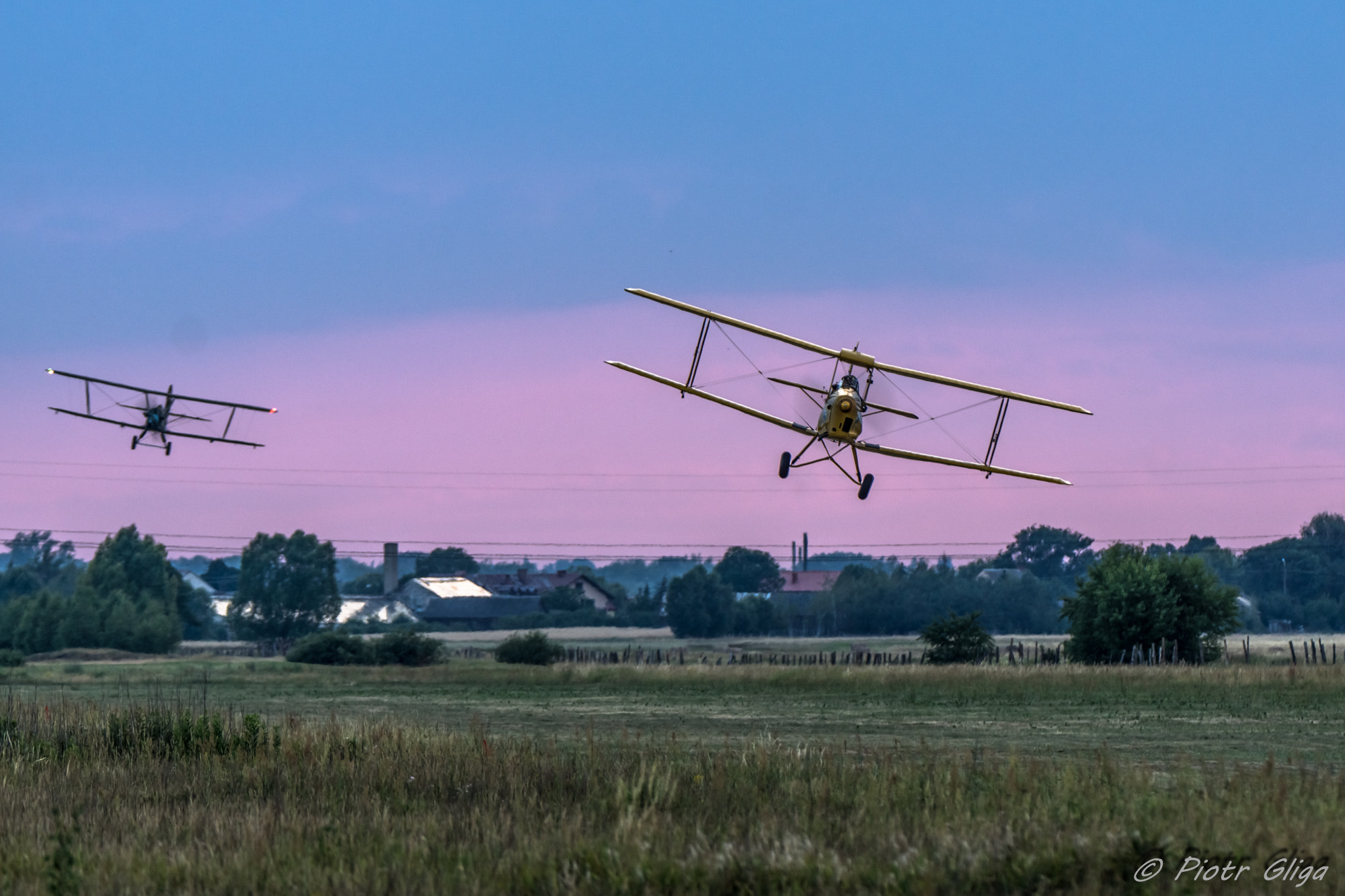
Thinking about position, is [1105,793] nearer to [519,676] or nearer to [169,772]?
[169,772]

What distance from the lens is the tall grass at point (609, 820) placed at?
14086 mm

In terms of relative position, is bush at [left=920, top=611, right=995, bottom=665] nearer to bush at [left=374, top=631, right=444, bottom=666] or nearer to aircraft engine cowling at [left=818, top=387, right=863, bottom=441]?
bush at [left=374, top=631, right=444, bottom=666]

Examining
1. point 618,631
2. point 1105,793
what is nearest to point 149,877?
point 1105,793

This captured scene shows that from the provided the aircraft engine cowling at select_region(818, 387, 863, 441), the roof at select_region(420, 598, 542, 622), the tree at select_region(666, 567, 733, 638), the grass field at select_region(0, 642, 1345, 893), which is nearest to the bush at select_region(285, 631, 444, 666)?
the grass field at select_region(0, 642, 1345, 893)

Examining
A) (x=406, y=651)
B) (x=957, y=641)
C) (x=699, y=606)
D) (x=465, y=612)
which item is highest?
(x=699, y=606)

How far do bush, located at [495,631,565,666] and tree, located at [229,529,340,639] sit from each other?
7640cm

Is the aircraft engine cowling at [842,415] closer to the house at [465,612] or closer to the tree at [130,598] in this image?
the tree at [130,598]

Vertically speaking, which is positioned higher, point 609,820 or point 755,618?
point 755,618

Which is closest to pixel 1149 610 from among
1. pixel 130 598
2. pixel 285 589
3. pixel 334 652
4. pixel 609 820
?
pixel 334 652

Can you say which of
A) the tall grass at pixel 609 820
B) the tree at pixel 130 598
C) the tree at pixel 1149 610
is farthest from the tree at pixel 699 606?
the tall grass at pixel 609 820

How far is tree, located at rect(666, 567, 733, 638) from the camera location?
17712cm

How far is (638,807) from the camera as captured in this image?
1858 cm

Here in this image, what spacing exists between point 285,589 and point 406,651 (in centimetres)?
7919

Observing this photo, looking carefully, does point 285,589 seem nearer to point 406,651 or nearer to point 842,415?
point 406,651
